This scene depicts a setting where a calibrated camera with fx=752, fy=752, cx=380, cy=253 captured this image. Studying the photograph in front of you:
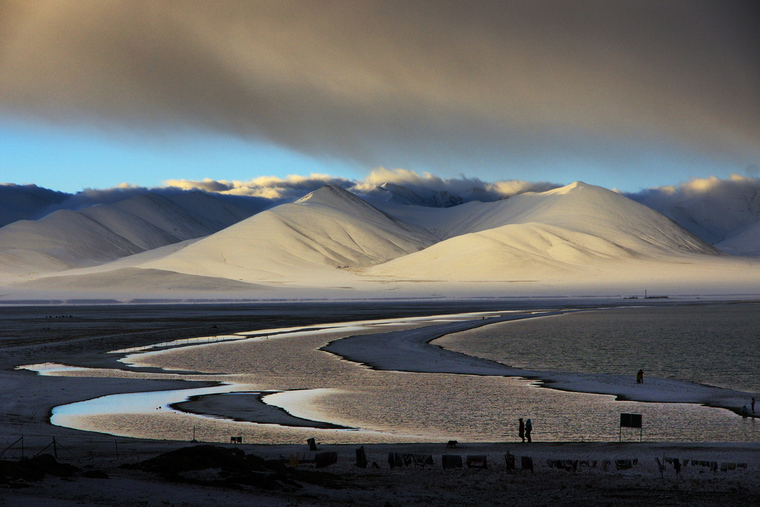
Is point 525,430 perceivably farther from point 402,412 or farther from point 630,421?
point 402,412

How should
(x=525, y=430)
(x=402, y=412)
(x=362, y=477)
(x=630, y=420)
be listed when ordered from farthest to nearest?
(x=402, y=412) → (x=630, y=420) → (x=525, y=430) → (x=362, y=477)

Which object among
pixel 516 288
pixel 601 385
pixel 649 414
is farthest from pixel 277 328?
pixel 516 288

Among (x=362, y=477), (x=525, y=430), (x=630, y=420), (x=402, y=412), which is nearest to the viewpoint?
(x=362, y=477)

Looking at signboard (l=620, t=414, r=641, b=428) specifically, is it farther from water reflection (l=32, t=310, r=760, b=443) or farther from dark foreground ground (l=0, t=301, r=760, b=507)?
dark foreground ground (l=0, t=301, r=760, b=507)

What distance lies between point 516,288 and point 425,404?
158884 mm

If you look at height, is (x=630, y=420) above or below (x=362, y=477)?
above

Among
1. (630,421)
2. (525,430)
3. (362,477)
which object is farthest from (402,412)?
(362,477)

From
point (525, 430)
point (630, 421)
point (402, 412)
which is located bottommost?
point (402, 412)

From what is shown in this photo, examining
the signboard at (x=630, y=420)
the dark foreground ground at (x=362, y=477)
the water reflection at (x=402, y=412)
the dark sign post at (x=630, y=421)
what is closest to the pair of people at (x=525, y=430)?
the water reflection at (x=402, y=412)

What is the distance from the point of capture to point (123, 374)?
138 ft

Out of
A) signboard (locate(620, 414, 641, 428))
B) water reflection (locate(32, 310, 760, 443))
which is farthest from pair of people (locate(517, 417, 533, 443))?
signboard (locate(620, 414, 641, 428))

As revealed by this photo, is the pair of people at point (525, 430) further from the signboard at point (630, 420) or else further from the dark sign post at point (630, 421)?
the signboard at point (630, 420)

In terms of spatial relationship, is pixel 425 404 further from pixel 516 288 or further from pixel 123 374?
pixel 516 288

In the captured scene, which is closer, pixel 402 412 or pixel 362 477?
pixel 362 477
